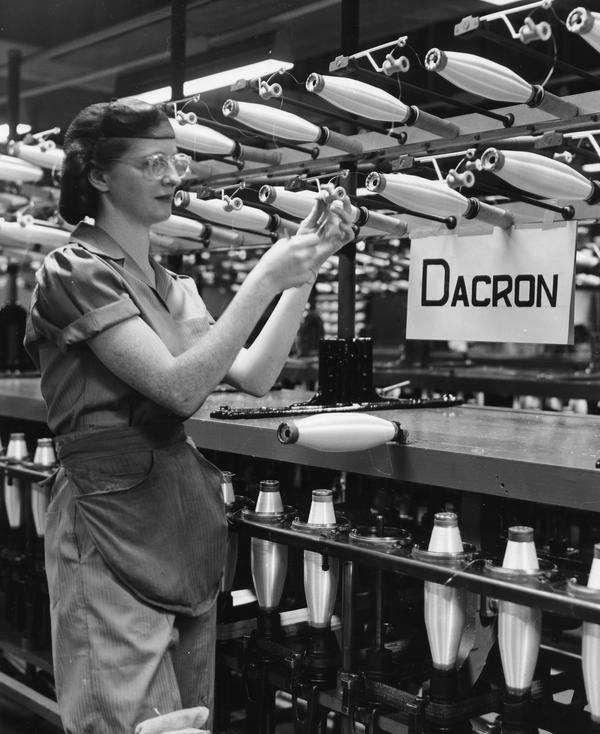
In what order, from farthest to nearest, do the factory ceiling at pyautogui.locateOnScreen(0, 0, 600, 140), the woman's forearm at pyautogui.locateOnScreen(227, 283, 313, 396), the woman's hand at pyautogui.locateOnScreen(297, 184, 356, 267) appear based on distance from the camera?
the factory ceiling at pyautogui.locateOnScreen(0, 0, 600, 140) < the woman's forearm at pyautogui.locateOnScreen(227, 283, 313, 396) < the woman's hand at pyautogui.locateOnScreen(297, 184, 356, 267)

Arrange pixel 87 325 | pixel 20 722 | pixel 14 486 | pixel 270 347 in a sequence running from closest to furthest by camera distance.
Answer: pixel 87 325, pixel 270 347, pixel 14 486, pixel 20 722

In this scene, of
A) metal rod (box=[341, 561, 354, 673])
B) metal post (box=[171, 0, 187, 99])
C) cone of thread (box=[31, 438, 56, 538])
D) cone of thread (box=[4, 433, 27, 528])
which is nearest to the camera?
metal rod (box=[341, 561, 354, 673])

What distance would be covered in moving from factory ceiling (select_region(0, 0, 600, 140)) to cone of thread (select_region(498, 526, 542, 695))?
140 cm

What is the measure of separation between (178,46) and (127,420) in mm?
2091

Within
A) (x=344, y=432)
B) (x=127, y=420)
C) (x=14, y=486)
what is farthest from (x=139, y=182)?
(x=14, y=486)

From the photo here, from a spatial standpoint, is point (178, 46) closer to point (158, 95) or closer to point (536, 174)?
point (158, 95)

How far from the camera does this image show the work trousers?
4.38 ft

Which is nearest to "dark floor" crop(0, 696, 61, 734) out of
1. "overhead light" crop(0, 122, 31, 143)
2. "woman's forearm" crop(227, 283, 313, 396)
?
"woman's forearm" crop(227, 283, 313, 396)

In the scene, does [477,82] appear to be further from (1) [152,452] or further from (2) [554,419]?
(1) [152,452]

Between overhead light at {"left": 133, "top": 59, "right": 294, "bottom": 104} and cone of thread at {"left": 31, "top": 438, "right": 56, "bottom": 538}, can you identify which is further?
overhead light at {"left": 133, "top": 59, "right": 294, "bottom": 104}

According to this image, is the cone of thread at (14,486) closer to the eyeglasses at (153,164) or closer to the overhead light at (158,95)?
the overhead light at (158,95)

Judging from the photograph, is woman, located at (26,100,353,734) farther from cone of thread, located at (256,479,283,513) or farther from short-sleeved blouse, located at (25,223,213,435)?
cone of thread, located at (256,479,283,513)

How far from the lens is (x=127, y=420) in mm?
1390

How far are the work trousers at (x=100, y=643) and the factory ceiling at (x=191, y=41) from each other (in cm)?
147
